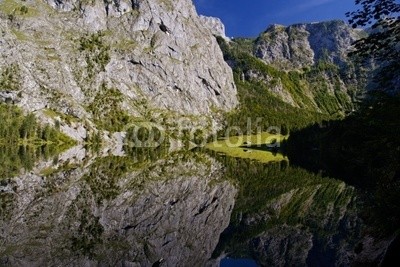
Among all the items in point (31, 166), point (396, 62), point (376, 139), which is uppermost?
point (396, 62)

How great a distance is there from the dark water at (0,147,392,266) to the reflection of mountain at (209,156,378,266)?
4.3 inches

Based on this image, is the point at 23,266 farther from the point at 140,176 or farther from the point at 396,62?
the point at 140,176

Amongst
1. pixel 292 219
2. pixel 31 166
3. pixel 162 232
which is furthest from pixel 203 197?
pixel 31 166

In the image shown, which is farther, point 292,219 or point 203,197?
point 203,197

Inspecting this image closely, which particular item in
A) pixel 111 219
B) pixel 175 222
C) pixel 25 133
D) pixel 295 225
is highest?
pixel 25 133

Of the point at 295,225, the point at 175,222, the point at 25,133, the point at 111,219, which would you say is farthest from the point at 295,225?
the point at 25,133

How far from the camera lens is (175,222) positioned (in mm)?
41781

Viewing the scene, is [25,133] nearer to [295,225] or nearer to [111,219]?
[111,219]

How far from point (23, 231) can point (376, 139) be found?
1196 inches

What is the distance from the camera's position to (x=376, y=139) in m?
21.8

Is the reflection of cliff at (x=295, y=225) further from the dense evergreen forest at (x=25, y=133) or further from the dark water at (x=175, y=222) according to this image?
the dense evergreen forest at (x=25, y=133)

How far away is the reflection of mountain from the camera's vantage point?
3198 cm

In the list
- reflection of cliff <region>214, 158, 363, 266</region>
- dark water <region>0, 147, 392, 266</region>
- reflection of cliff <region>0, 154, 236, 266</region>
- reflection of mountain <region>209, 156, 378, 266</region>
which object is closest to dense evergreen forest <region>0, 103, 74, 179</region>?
reflection of cliff <region>0, 154, 236, 266</region>

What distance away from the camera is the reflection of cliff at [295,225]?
1258 inches
